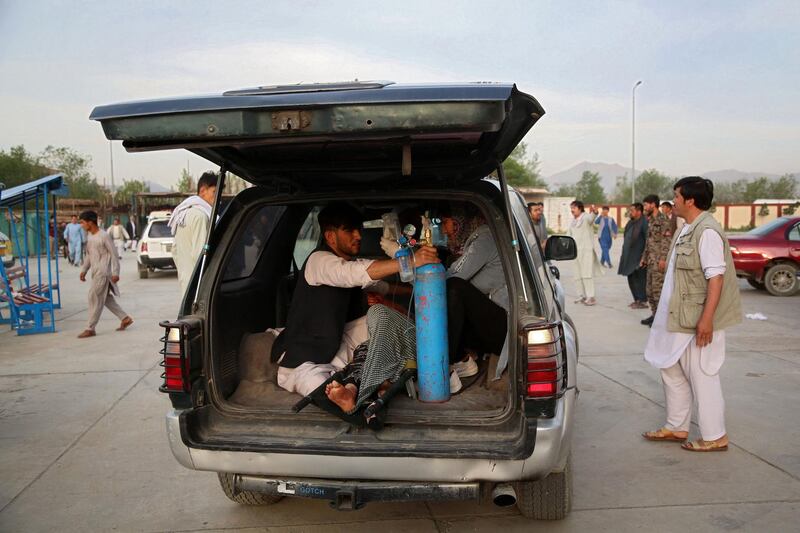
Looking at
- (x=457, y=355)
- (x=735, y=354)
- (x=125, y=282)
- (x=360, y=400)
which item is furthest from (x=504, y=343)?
(x=125, y=282)

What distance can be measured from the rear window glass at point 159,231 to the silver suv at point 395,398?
15.1m

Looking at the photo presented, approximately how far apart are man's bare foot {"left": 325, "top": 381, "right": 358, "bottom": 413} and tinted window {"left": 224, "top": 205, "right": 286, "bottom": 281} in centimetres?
108

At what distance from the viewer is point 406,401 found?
11.9 feet

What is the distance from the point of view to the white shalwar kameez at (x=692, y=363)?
Result: 4.61 meters

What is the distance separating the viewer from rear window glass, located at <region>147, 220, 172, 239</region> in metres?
18.4

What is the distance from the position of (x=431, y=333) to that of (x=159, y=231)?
1628cm

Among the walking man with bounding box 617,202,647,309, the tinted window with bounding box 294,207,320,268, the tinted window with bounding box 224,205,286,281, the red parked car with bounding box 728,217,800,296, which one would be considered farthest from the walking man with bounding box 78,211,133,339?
the red parked car with bounding box 728,217,800,296

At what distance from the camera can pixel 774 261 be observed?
13031mm

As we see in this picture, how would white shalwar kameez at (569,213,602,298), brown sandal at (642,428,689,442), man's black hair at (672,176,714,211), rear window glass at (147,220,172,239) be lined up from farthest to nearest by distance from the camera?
rear window glass at (147,220,172,239), white shalwar kameez at (569,213,602,298), brown sandal at (642,428,689,442), man's black hair at (672,176,714,211)

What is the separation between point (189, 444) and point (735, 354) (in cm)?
651

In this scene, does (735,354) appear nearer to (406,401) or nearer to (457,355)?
(457,355)

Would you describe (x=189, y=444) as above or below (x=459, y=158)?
below

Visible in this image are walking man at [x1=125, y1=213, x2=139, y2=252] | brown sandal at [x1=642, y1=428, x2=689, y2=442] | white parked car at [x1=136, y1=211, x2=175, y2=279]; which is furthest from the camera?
walking man at [x1=125, y1=213, x2=139, y2=252]

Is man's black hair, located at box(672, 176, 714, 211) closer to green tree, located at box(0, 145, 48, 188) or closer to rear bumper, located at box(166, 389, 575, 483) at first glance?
rear bumper, located at box(166, 389, 575, 483)
